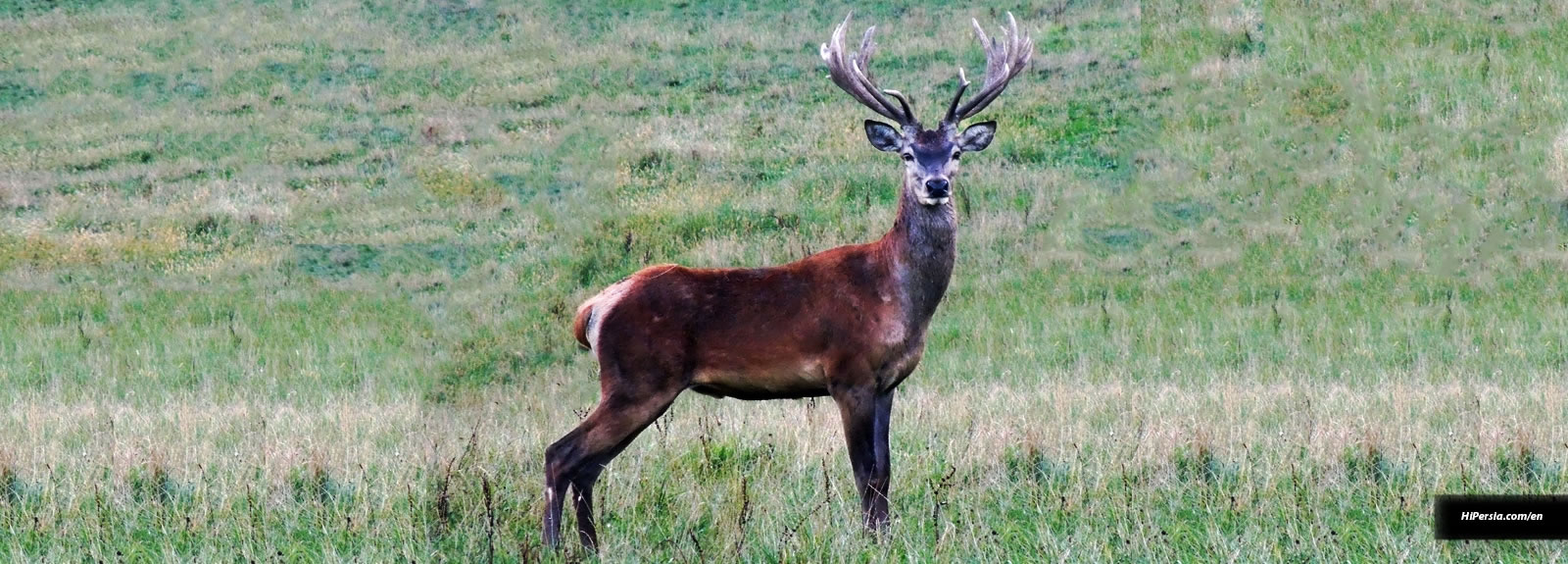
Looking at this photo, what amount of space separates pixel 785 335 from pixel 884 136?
4.07 ft

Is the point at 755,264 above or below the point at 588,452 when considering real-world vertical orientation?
below

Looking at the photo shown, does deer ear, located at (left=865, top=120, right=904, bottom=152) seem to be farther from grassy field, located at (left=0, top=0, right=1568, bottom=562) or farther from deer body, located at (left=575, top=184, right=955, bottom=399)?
grassy field, located at (left=0, top=0, right=1568, bottom=562)

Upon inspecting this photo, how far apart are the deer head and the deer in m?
0.01

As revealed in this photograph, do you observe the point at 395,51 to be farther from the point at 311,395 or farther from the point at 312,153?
the point at 311,395

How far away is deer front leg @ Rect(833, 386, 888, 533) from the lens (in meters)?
7.56

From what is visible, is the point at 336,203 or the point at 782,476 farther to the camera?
the point at 336,203

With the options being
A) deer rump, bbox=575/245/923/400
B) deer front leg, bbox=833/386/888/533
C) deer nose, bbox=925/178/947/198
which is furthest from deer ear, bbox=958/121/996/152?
deer front leg, bbox=833/386/888/533

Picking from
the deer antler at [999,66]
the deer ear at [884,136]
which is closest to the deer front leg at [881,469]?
the deer ear at [884,136]

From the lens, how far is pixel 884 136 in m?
8.40

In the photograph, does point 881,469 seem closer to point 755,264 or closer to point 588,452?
point 588,452

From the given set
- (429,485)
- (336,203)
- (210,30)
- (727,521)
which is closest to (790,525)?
(727,521)

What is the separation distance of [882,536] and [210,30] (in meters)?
29.1

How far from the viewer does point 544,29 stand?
32.7 m

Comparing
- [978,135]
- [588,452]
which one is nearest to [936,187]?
[978,135]
